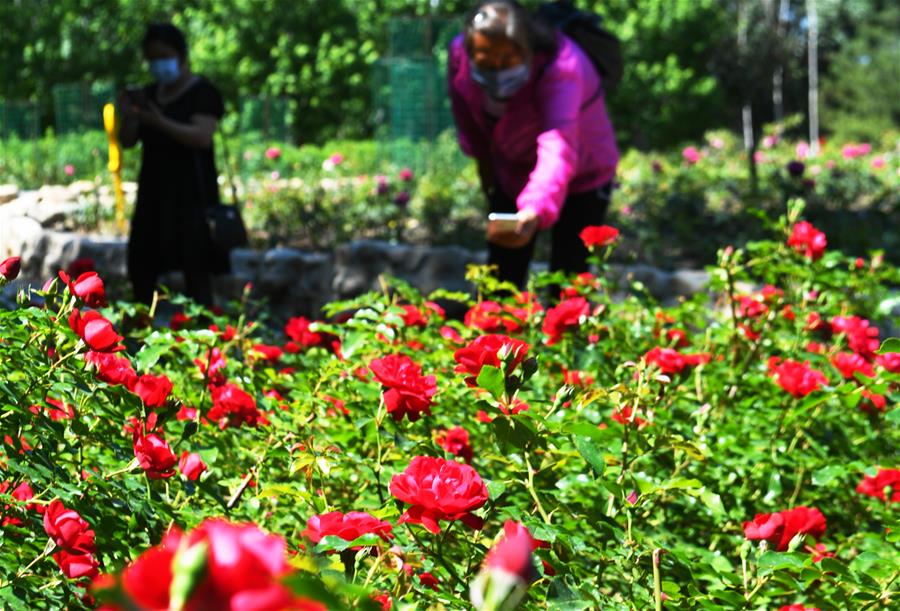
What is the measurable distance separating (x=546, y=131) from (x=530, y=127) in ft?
0.68

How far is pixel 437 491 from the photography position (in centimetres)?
111

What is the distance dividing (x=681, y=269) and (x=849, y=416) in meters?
3.62

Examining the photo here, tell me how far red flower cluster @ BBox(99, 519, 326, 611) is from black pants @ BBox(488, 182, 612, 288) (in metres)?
3.11

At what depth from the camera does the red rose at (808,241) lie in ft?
8.70

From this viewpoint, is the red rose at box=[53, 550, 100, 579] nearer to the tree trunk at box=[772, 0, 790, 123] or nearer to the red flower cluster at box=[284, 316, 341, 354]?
the red flower cluster at box=[284, 316, 341, 354]

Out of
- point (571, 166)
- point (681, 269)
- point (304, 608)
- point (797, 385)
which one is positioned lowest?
point (681, 269)

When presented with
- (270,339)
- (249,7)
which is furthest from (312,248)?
(249,7)

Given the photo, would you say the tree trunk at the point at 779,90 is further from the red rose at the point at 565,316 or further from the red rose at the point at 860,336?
the red rose at the point at 565,316

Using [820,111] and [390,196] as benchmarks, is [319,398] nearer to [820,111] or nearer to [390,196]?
[390,196]

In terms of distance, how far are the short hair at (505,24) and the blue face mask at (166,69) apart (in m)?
1.43

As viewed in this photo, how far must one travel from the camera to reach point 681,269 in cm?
609

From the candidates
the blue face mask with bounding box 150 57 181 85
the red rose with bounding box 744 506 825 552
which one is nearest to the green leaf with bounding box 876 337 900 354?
the red rose with bounding box 744 506 825 552

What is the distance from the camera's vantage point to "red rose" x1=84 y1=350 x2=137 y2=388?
1466 millimetres

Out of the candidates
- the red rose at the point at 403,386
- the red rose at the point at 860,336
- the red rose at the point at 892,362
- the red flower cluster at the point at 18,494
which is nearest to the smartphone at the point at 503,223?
the red rose at the point at 860,336
